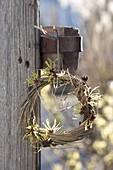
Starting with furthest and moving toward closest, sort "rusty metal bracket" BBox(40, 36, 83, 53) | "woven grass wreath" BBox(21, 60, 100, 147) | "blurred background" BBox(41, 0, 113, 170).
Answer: "blurred background" BBox(41, 0, 113, 170), "rusty metal bracket" BBox(40, 36, 83, 53), "woven grass wreath" BBox(21, 60, 100, 147)

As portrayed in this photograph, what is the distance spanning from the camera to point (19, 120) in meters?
1.21

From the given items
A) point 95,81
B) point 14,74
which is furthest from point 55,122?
point 95,81

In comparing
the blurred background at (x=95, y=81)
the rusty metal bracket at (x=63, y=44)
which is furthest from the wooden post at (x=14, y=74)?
the blurred background at (x=95, y=81)

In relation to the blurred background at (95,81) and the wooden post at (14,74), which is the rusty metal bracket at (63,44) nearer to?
the wooden post at (14,74)

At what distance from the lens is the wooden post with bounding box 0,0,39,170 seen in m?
1.24

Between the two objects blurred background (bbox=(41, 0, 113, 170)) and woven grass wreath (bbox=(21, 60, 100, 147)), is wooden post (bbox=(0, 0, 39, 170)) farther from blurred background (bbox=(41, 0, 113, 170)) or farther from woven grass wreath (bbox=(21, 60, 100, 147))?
blurred background (bbox=(41, 0, 113, 170))

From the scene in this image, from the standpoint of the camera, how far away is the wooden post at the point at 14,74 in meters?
1.24

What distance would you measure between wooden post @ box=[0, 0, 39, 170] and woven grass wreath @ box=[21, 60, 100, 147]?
0.21 ft

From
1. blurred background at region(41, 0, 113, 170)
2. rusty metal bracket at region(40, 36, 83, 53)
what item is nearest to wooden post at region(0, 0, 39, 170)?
rusty metal bracket at region(40, 36, 83, 53)

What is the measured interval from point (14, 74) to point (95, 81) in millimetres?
2923

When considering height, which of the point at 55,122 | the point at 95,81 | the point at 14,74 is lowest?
the point at 95,81

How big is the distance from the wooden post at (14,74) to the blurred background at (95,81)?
5.98ft

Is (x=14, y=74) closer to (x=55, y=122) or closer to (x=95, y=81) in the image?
(x=55, y=122)

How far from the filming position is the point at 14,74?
125 centimetres
